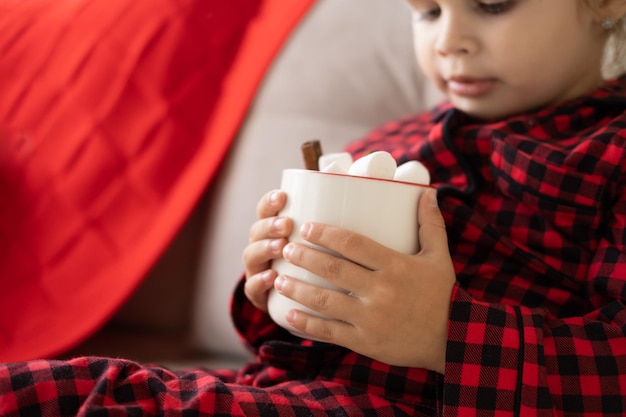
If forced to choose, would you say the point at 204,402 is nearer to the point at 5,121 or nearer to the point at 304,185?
the point at 304,185

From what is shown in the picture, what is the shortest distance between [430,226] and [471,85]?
212 millimetres

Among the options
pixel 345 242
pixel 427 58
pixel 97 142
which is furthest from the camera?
pixel 97 142

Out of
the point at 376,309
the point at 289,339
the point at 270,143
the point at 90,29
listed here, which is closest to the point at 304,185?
the point at 376,309

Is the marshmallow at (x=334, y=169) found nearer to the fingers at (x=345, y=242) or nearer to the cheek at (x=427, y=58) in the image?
the fingers at (x=345, y=242)

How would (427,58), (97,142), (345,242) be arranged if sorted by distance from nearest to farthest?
(345,242) → (427,58) → (97,142)

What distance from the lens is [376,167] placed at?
0.56 meters

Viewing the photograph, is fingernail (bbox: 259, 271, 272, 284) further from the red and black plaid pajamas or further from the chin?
the chin

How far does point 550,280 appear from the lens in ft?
2.27

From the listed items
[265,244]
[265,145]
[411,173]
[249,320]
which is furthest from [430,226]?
[265,145]

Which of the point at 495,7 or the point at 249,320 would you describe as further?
the point at 249,320

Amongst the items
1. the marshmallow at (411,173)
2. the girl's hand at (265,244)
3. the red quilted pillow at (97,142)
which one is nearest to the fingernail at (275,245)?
the girl's hand at (265,244)

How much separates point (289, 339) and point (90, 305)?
12.3 inches

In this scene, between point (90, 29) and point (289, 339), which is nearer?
point (289, 339)

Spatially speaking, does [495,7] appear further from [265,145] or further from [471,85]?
[265,145]
